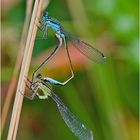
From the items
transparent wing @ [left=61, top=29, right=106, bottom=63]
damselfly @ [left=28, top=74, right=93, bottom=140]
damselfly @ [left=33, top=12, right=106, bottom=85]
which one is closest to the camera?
damselfly @ [left=28, top=74, right=93, bottom=140]

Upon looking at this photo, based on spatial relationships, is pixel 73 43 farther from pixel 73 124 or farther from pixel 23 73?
pixel 23 73

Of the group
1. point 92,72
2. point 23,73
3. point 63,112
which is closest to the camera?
point 23,73

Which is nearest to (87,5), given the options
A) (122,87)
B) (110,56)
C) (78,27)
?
(78,27)

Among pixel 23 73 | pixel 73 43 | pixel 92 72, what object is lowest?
pixel 92 72

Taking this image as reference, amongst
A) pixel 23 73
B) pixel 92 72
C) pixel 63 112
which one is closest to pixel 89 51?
pixel 63 112

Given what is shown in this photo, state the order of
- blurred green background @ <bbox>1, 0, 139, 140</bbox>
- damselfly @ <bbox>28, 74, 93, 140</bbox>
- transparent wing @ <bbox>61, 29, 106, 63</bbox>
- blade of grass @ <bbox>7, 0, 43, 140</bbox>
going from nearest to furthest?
blade of grass @ <bbox>7, 0, 43, 140</bbox> < damselfly @ <bbox>28, 74, 93, 140</bbox> < transparent wing @ <bbox>61, 29, 106, 63</bbox> < blurred green background @ <bbox>1, 0, 139, 140</bbox>

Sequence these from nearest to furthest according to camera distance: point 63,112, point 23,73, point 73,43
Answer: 1. point 23,73
2. point 63,112
3. point 73,43

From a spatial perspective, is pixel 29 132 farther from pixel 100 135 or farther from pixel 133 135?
pixel 133 135

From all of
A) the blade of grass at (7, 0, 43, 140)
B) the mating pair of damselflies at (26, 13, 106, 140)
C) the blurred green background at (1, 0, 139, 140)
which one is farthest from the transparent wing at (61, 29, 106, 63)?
the blade of grass at (7, 0, 43, 140)

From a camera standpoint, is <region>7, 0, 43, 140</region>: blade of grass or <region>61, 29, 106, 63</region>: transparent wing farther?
<region>61, 29, 106, 63</region>: transparent wing

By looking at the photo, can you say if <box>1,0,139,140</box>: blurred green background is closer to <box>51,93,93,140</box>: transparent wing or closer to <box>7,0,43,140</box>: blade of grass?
<box>51,93,93,140</box>: transparent wing
